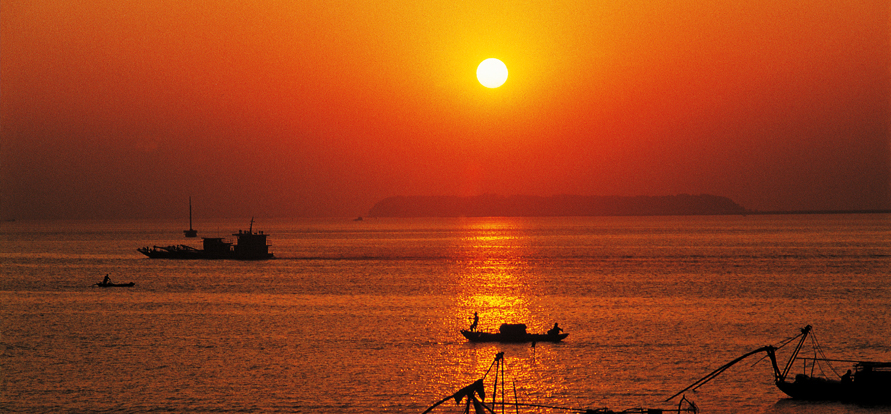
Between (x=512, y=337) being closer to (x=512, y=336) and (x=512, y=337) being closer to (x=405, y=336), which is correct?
(x=512, y=336)

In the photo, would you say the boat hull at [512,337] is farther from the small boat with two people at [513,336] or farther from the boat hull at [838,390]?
the boat hull at [838,390]

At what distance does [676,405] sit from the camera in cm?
4406

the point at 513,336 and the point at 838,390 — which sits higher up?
the point at 513,336

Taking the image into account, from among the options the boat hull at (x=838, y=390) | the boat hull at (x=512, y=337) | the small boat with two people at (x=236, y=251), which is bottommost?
the boat hull at (x=838, y=390)

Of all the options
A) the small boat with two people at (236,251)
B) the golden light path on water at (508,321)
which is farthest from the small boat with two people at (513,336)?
the small boat with two people at (236,251)

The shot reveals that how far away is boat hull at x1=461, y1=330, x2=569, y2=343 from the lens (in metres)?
64.2

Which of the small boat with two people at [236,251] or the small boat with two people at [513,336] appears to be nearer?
the small boat with two people at [513,336]

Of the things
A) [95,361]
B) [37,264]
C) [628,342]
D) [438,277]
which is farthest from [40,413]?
[37,264]

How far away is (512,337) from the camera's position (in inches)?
2532

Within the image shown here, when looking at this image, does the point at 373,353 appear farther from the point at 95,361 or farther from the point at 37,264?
the point at 37,264

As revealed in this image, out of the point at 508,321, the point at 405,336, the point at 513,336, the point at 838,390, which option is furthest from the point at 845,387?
the point at 508,321

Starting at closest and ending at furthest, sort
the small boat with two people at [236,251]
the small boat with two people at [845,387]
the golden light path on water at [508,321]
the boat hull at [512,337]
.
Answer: the small boat with two people at [845,387]
the golden light path on water at [508,321]
the boat hull at [512,337]
the small boat with two people at [236,251]

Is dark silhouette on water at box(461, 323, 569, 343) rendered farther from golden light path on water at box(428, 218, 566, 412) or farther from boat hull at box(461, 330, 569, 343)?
golden light path on water at box(428, 218, 566, 412)

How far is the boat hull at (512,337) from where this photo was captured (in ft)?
211
